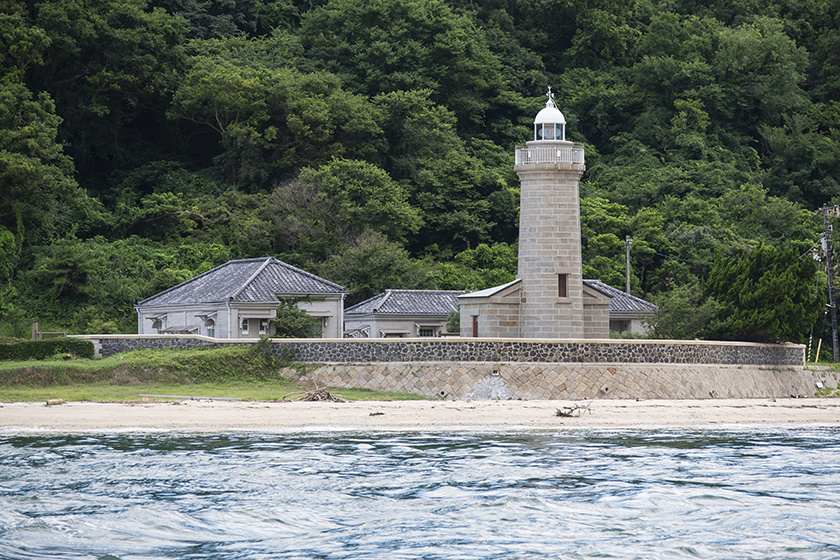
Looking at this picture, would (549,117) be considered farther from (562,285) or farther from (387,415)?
(387,415)

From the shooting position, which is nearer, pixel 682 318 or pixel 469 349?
pixel 469 349

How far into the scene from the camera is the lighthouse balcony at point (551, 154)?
32844mm

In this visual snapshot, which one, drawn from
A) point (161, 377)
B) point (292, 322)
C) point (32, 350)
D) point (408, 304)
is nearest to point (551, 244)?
point (292, 322)

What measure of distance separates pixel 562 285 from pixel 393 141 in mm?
24815

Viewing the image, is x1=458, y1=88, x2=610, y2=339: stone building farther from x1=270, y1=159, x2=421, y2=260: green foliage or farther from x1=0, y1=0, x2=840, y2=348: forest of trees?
x1=270, y1=159, x2=421, y2=260: green foliage

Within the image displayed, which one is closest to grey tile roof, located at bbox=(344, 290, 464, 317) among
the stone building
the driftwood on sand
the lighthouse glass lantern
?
the stone building

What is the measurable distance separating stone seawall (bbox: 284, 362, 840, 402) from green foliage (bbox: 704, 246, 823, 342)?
4.13 metres

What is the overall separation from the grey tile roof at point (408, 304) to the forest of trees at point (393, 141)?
2.56 m

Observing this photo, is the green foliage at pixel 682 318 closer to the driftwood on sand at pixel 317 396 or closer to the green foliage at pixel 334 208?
the driftwood on sand at pixel 317 396

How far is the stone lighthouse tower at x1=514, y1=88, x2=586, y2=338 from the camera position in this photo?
32.6m

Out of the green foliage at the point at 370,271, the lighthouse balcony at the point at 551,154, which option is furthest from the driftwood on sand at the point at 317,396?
the green foliage at the point at 370,271

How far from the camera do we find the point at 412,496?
1620 centimetres

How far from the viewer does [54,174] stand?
44531 mm

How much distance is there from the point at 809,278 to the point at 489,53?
29030mm
